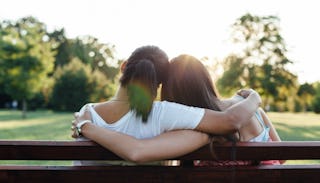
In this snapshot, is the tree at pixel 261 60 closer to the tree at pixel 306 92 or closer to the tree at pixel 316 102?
the tree at pixel 306 92

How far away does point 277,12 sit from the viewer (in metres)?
54.5

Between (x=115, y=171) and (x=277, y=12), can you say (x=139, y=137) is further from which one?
(x=277, y=12)

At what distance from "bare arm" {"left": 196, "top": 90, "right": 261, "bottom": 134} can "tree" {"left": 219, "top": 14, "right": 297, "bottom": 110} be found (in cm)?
4752

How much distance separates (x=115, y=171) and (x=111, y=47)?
72760 mm

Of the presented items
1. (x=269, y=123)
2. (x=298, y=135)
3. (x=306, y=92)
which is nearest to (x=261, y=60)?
(x=306, y=92)

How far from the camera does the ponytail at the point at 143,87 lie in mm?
2510

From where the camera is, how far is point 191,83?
8.80 ft

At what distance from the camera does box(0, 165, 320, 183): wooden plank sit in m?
2.53

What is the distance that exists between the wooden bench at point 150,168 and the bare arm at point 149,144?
65mm

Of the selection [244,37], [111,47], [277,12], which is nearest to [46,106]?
[111,47]

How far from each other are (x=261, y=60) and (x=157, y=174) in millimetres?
51073

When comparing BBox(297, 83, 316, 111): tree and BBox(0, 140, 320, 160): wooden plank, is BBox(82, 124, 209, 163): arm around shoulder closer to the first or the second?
BBox(0, 140, 320, 160): wooden plank

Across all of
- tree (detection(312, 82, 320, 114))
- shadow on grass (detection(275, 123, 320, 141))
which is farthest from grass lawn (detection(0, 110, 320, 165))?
tree (detection(312, 82, 320, 114))

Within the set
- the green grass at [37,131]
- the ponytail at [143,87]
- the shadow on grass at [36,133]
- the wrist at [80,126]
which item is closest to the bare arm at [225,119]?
the ponytail at [143,87]
